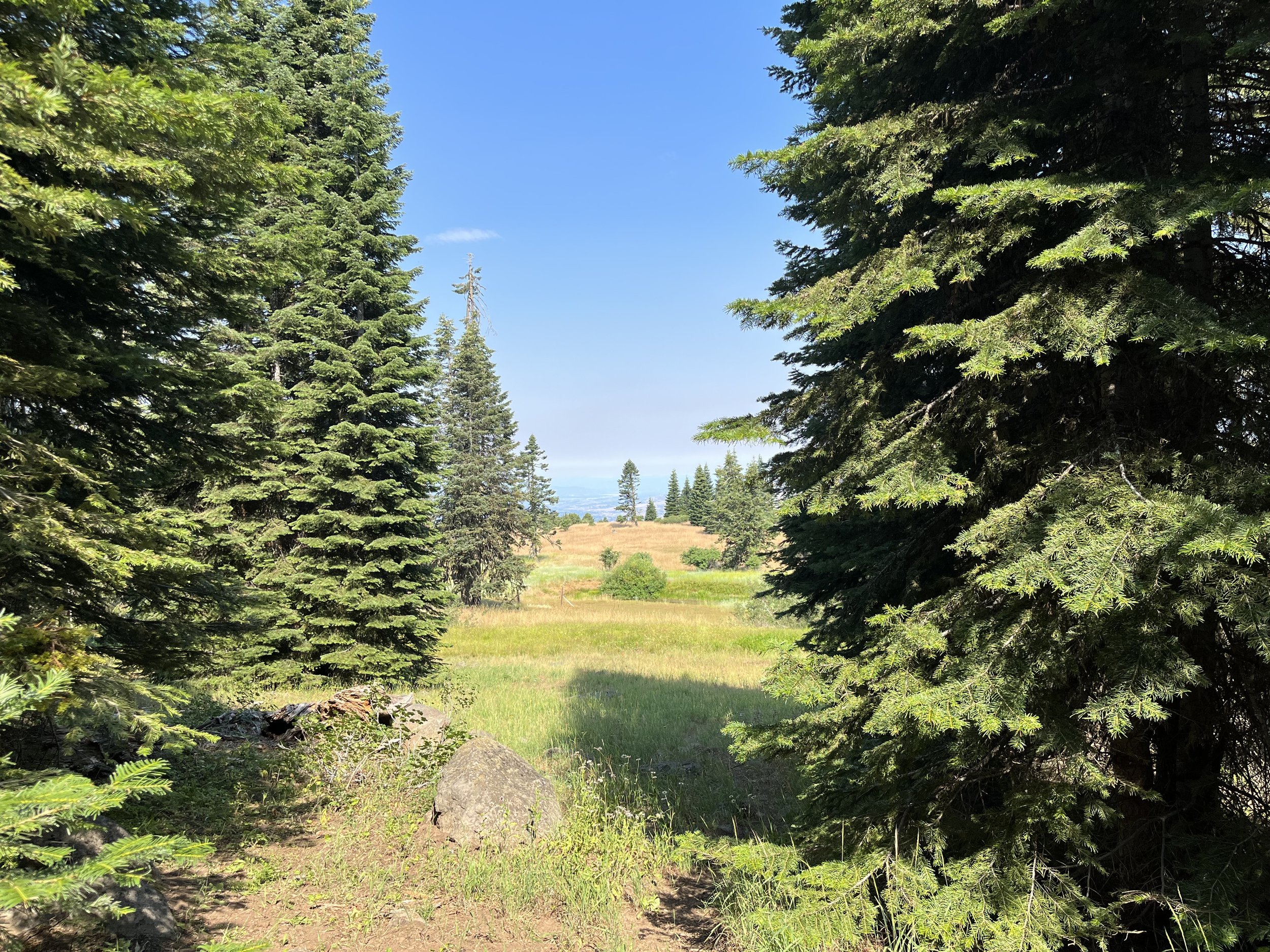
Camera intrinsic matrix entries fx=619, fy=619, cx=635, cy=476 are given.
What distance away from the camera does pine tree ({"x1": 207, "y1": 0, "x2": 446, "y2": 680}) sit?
13.3 metres

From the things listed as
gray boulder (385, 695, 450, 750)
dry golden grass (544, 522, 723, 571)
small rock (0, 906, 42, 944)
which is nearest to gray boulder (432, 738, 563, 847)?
gray boulder (385, 695, 450, 750)

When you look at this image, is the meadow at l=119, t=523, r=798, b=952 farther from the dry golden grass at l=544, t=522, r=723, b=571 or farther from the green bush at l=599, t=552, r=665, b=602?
the dry golden grass at l=544, t=522, r=723, b=571

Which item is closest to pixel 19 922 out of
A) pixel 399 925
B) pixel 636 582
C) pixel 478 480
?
pixel 399 925

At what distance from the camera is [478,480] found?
33312 mm

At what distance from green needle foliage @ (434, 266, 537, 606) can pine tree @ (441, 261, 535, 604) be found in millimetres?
43

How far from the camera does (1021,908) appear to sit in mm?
3477

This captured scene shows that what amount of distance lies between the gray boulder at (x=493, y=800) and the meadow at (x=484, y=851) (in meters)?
0.25

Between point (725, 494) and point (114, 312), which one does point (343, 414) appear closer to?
point (114, 312)

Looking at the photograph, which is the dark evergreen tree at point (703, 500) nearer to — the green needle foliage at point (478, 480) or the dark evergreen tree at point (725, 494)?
the dark evergreen tree at point (725, 494)

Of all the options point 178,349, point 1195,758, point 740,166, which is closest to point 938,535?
point 1195,758

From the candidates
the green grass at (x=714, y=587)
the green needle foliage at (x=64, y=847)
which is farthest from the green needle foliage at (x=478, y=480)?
the green needle foliage at (x=64, y=847)

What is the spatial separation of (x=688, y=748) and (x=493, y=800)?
4466 millimetres

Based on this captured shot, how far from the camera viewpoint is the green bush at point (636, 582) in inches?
1752

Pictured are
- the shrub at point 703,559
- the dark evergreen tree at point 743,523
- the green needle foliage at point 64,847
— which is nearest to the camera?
the green needle foliage at point 64,847
